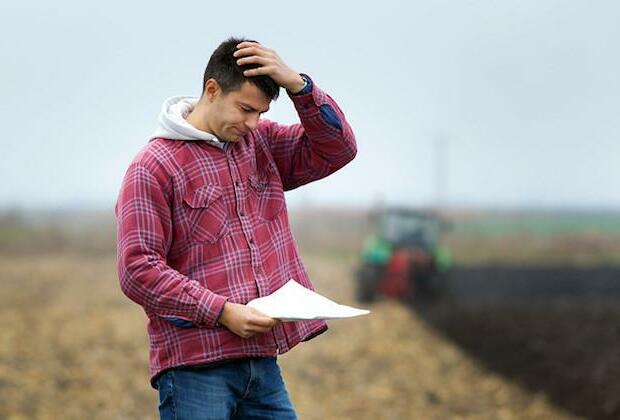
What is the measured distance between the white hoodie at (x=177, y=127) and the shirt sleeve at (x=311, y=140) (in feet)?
0.69

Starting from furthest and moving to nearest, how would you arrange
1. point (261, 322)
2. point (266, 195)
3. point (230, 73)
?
point (266, 195) < point (230, 73) < point (261, 322)

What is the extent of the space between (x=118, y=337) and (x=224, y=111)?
7.85m

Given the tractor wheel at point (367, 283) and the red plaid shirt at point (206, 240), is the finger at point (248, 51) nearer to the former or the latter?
the red plaid shirt at point (206, 240)

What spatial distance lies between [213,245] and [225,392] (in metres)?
0.32

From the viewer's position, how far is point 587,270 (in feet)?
54.7

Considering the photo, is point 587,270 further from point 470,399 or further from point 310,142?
point 310,142

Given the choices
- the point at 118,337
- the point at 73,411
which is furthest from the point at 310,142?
the point at 118,337

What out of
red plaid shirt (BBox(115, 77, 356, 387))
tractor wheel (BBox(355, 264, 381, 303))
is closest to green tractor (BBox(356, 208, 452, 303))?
tractor wheel (BBox(355, 264, 381, 303))

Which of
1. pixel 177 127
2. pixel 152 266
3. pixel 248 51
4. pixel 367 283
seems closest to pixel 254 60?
pixel 248 51

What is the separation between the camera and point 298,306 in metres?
2.37

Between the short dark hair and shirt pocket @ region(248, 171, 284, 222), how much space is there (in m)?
0.21

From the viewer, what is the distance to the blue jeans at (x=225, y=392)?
94.6 inches

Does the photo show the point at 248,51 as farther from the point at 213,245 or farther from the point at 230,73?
the point at 213,245

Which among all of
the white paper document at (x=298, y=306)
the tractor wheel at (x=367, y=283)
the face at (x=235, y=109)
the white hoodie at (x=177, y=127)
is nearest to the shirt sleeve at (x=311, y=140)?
the face at (x=235, y=109)
